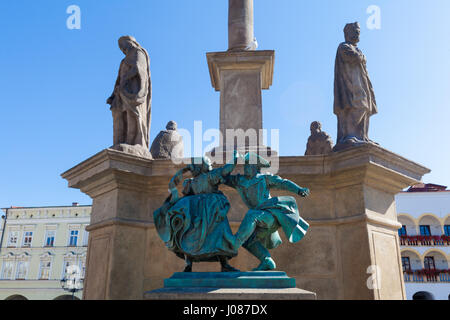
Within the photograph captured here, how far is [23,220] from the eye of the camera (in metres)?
50.6

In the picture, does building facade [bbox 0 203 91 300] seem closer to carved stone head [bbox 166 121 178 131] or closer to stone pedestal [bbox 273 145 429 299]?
carved stone head [bbox 166 121 178 131]

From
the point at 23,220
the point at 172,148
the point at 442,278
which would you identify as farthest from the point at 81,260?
the point at 172,148

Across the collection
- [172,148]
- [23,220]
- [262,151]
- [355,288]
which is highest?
[23,220]

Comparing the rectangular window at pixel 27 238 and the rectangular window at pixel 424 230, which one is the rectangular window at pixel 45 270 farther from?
the rectangular window at pixel 424 230

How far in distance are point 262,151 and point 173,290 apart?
3.31m

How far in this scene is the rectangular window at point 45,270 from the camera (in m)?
47.7

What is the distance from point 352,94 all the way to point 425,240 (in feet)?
135

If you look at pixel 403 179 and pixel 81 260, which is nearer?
pixel 403 179

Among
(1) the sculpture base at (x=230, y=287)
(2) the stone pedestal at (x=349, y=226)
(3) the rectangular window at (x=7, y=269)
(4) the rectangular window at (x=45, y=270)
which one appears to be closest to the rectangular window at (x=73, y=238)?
(4) the rectangular window at (x=45, y=270)

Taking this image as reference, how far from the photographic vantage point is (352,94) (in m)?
6.98

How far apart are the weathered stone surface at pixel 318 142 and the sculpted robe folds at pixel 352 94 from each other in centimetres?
157

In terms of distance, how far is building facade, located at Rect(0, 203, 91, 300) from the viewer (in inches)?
1847

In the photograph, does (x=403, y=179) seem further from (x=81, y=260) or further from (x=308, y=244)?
(x=81, y=260)

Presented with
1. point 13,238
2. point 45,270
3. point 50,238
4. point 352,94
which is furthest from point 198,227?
point 13,238
